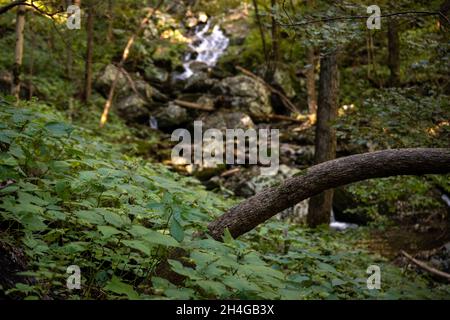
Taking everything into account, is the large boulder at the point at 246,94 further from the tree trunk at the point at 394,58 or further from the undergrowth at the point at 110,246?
the undergrowth at the point at 110,246

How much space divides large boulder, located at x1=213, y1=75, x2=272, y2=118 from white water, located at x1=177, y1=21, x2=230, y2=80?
2453 millimetres

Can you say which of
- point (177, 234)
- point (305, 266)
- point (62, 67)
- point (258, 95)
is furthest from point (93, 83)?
point (177, 234)

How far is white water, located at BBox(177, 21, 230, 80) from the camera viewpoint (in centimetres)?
1872

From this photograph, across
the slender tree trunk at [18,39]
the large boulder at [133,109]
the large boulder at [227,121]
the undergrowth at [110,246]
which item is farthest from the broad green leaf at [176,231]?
the large boulder at [133,109]

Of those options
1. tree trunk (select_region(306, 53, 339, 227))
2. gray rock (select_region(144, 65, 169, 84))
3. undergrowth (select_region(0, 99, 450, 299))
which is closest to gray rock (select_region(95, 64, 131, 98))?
gray rock (select_region(144, 65, 169, 84))

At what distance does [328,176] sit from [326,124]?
4.48m

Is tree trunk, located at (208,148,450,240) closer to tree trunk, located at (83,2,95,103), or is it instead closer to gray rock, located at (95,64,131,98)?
Result: tree trunk, located at (83,2,95,103)

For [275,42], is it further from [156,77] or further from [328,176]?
[328,176]

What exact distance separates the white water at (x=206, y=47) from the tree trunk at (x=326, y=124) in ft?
34.2

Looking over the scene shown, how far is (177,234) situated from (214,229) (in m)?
1.12

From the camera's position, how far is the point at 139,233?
8.09ft

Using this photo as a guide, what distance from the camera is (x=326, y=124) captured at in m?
8.05

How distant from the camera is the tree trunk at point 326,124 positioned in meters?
8.09
